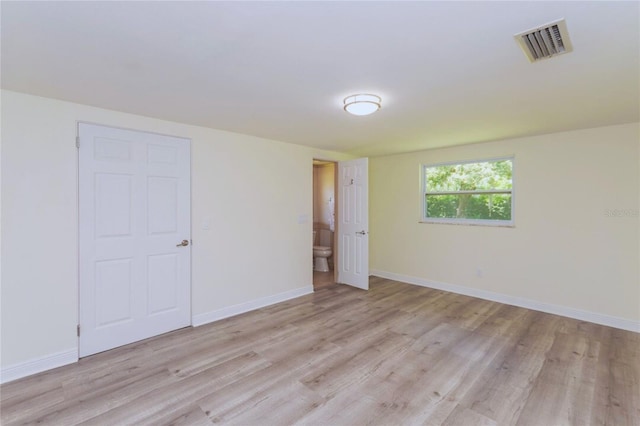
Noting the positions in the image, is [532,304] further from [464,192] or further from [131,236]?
[131,236]

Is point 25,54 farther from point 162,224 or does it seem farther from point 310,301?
point 310,301

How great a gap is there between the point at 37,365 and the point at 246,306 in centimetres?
192

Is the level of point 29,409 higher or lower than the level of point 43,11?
lower

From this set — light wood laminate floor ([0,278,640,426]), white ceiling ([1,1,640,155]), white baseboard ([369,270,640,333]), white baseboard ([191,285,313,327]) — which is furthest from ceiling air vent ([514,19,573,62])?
white baseboard ([191,285,313,327])

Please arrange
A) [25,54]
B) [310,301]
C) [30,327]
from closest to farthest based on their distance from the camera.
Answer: [25,54]
[30,327]
[310,301]

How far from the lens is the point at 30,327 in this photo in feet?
7.89

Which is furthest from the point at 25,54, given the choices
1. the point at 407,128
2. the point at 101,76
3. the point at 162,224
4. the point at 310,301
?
the point at 310,301

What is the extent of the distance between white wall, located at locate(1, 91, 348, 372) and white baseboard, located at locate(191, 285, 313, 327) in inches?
0.9

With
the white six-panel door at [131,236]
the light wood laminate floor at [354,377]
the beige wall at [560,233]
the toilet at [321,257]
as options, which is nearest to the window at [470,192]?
the beige wall at [560,233]

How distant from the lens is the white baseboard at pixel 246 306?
340 centimetres

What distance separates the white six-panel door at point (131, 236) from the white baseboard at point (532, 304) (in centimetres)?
353

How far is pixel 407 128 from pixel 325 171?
334 cm

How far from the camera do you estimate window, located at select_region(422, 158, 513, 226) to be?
4160 millimetres

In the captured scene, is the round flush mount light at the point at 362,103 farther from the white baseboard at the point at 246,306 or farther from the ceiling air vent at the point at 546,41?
the white baseboard at the point at 246,306
